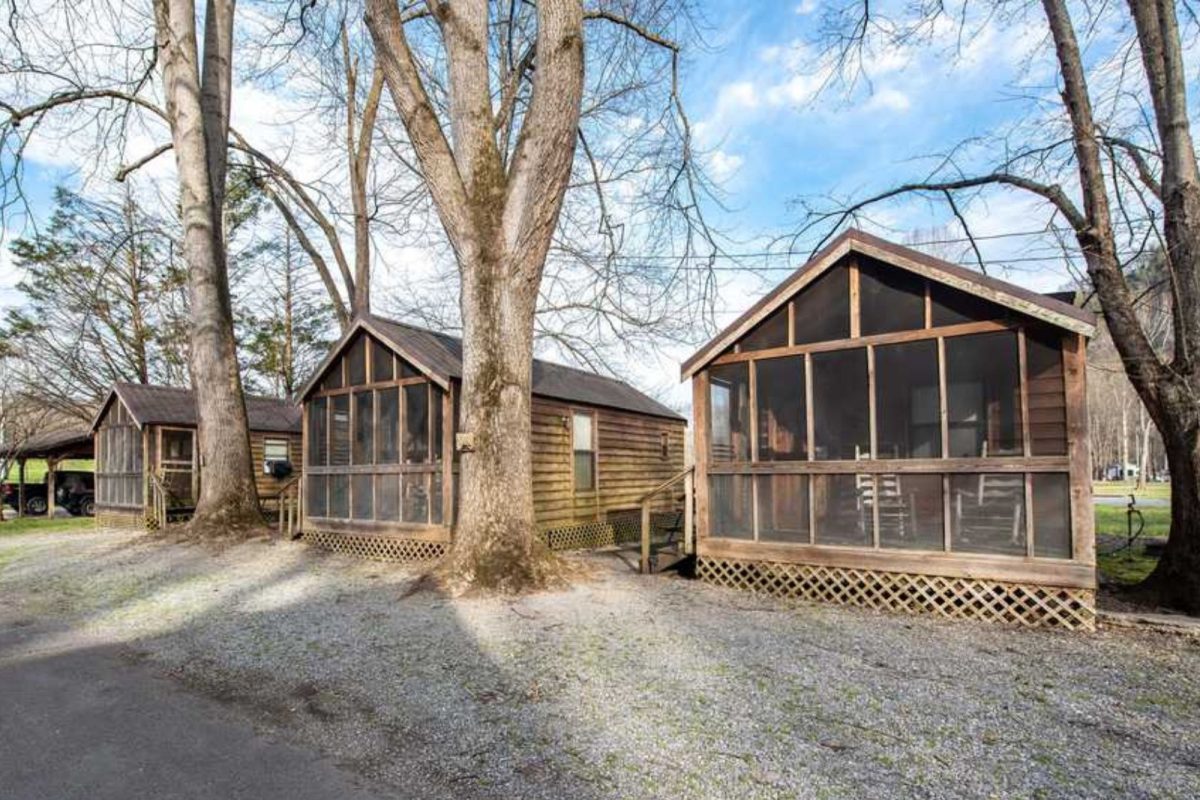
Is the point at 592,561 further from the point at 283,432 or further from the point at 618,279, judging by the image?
the point at 283,432

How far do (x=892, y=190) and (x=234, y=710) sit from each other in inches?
356

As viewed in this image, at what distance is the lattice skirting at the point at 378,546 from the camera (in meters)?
9.89

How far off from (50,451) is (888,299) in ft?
83.9

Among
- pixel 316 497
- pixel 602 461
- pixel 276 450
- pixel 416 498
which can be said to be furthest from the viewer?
pixel 276 450

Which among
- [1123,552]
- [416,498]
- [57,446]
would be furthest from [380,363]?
[57,446]

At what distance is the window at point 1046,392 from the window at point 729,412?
2.84 metres

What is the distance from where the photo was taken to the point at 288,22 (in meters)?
13.2

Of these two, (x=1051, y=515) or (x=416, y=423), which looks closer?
(x=1051, y=515)

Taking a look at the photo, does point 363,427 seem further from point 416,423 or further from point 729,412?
point 729,412

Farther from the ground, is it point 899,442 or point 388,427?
point 388,427

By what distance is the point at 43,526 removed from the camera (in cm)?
1720

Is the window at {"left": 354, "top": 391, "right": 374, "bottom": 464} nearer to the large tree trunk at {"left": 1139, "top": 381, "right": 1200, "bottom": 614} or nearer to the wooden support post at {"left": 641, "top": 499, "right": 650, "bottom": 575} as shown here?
the wooden support post at {"left": 641, "top": 499, "right": 650, "bottom": 575}

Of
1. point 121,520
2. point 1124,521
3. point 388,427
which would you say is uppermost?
point 388,427

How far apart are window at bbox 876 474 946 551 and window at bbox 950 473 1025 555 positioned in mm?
141
